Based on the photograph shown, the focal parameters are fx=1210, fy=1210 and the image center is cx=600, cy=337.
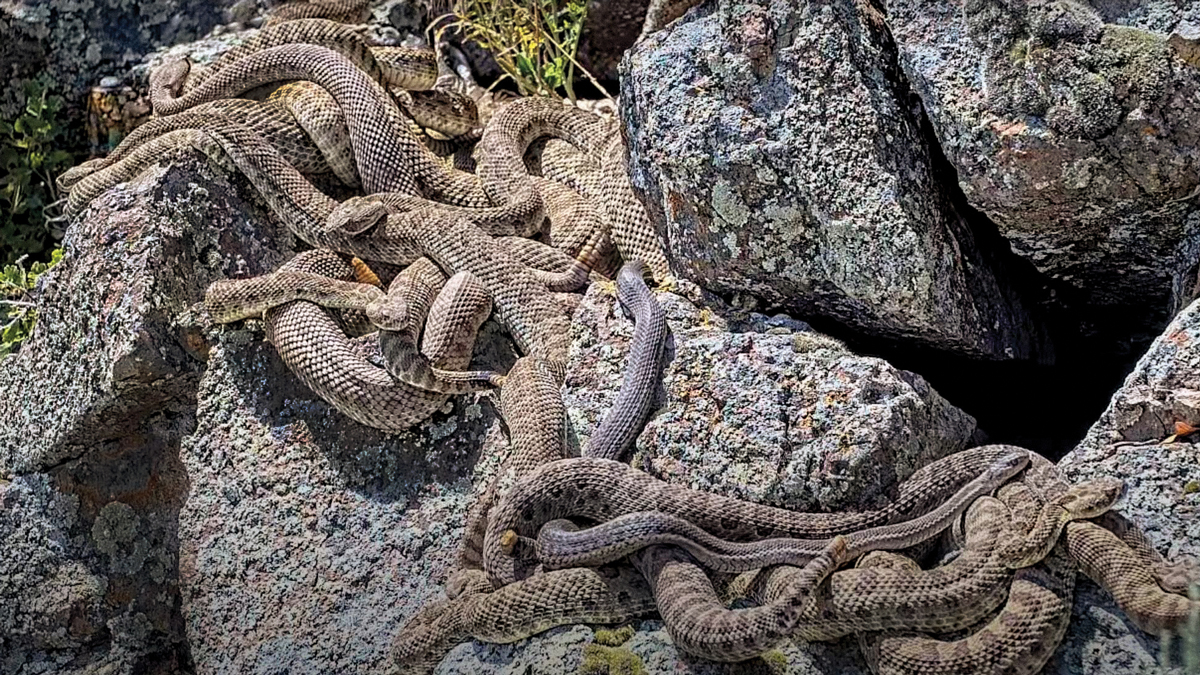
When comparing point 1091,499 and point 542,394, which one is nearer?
point 1091,499

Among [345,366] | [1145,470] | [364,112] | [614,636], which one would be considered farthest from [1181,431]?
[364,112]

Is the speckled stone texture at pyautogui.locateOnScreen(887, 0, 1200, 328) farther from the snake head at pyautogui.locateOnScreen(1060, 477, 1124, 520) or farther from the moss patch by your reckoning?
the moss patch

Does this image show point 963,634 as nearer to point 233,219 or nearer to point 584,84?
point 233,219

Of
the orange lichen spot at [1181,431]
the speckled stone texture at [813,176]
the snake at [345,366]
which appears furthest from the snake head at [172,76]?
the orange lichen spot at [1181,431]

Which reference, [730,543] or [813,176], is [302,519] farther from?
[813,176]

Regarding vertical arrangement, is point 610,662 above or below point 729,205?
below

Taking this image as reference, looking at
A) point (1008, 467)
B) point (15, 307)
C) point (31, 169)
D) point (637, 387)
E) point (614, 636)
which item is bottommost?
point (15, 307)

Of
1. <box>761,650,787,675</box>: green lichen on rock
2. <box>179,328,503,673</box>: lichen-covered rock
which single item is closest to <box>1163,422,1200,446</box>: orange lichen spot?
<box>761,650,787,675</box>: green lichen on rock
